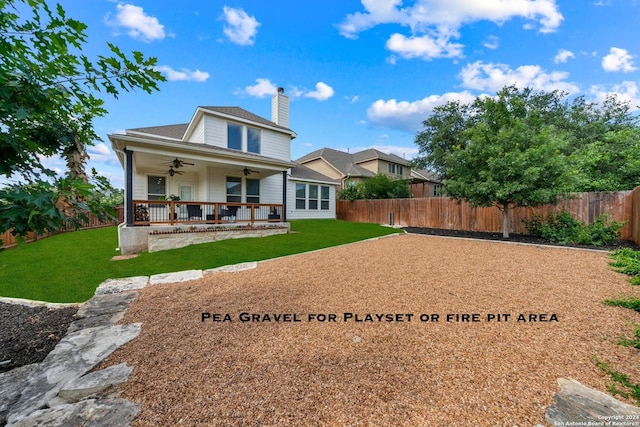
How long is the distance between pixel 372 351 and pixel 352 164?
998 inches

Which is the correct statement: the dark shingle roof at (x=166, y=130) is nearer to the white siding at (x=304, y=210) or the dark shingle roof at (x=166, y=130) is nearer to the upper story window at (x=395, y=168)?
the white siding at (x=304, y=210)

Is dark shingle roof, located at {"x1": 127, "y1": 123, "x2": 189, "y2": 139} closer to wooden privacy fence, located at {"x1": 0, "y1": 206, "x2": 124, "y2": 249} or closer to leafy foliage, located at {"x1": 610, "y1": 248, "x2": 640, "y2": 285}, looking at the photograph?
wooden privacy fence, located at {"x1": 0, "y1": 206, "x2": 124, "y2": 249}

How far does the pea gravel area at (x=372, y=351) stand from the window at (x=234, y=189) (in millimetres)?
→ 8235

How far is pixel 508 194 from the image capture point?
9.12 m

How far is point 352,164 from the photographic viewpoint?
2694cm

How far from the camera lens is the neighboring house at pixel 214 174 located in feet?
27.6

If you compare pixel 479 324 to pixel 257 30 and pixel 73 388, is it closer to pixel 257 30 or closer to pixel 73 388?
pixel 73 388

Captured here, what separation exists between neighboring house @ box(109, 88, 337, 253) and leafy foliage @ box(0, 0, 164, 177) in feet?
21.3

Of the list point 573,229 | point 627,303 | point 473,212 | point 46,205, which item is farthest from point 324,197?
point 46,205

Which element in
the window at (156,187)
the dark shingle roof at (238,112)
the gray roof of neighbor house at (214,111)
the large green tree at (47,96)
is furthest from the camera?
the gray roof of neighbor house at (214,111)

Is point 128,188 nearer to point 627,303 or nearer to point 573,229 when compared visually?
point 627,303

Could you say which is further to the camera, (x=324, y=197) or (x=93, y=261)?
(x=324, y=197)

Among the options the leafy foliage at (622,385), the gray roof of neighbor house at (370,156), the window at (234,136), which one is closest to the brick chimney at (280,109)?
the window at (234,136)

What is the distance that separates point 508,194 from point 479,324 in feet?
25.9
